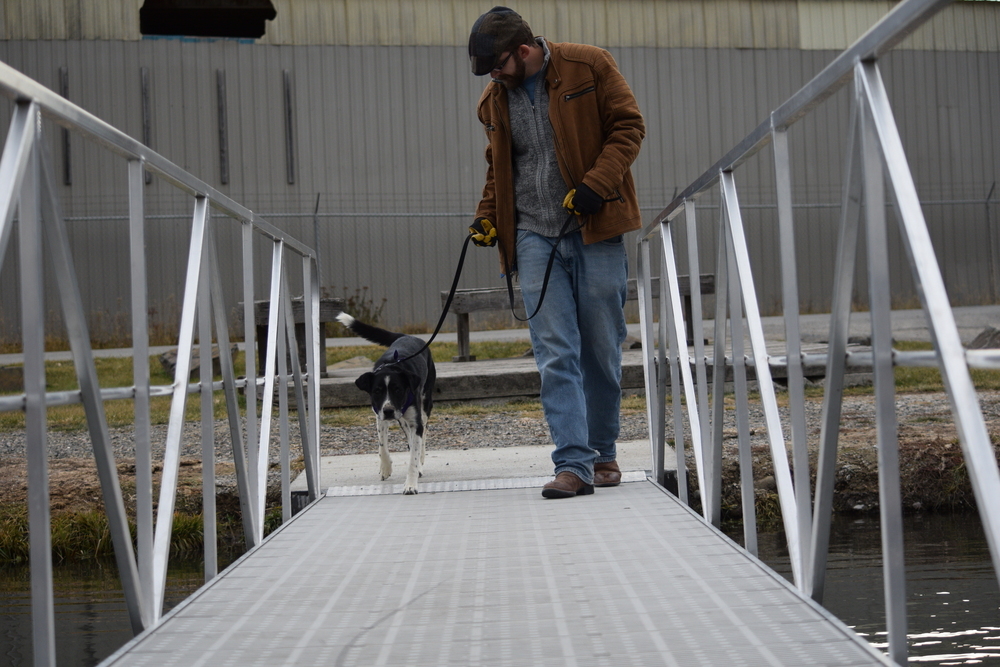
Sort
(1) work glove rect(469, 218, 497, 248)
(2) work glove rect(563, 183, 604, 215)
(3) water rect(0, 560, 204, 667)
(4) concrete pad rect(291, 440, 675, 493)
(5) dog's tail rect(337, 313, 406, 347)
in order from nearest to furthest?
(3) water rect(0, 560, 204, 667) → (2) work glove rect(563, 183, 604, 215) → (1) work glove rect(469, 218, 497, 248) → (4) concrete pad rect(291, 440, 675, 493) → (5) dog's tail rect(337, 313, 406, 347)

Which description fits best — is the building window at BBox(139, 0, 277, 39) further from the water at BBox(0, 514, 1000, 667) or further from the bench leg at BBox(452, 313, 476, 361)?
the water at BBox(0, 514, 1000, 667)

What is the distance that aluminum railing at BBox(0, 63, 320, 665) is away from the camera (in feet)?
5.39

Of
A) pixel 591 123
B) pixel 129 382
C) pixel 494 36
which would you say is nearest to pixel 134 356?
pixel 494 36

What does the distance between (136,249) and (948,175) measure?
18.4m

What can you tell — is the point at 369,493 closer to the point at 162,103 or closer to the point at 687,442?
the point at 687,442

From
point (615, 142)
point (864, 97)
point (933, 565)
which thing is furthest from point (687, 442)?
point (864, 97)

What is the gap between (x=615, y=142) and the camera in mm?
3684

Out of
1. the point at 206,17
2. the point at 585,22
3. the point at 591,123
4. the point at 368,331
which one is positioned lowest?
the point at 368,331

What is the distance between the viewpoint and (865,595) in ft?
11.9

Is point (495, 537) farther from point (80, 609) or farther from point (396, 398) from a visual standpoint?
point (396, 398)

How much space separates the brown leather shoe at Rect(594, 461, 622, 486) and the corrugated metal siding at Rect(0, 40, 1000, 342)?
39.9 ft

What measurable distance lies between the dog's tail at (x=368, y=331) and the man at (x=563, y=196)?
1.89 m

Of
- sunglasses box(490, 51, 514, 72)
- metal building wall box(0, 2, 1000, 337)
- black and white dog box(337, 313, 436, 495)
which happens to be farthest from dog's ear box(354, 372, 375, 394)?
metal building wall box(0, 2, 1000, 337)

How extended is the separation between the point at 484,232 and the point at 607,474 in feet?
3.71
